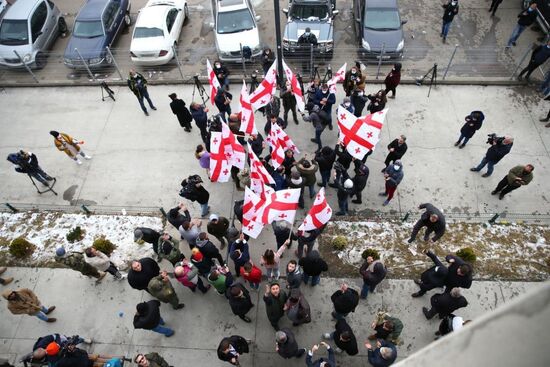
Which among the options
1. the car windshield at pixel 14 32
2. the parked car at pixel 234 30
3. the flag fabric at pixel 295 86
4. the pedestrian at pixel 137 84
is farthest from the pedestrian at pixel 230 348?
the car windshield at pixel 14 32

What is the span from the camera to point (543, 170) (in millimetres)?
10188

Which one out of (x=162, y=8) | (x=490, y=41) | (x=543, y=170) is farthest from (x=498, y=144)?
(x=162, y=8)

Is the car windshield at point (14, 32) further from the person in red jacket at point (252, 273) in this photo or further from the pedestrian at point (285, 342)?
the pedestrian at point (285, 342)

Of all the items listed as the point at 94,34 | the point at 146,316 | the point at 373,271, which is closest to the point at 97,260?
the point at 146,316

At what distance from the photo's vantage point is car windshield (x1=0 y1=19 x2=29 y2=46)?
1441cm

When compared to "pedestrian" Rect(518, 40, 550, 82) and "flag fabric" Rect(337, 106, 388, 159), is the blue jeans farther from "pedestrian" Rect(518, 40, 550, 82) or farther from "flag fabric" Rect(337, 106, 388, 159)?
"flag fabric" Rect(337, 106, 388, 159)

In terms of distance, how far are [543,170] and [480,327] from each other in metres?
10.9

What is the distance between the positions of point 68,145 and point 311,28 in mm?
9142

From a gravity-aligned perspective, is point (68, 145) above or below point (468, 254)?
above

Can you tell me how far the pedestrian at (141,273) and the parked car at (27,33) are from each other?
11231 millimetres

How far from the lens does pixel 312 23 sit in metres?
14.0

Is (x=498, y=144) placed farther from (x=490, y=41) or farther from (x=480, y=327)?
(x=480, y=327)

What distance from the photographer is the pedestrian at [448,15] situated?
44.0ft

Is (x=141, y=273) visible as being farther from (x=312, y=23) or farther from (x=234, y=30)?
(x=312, y=23)
